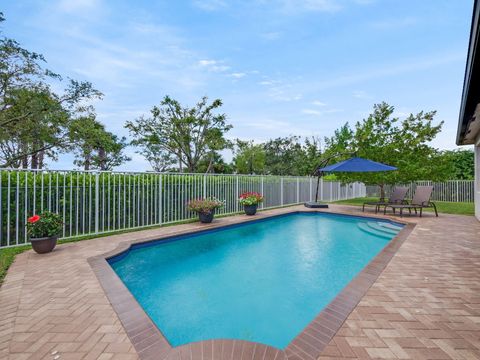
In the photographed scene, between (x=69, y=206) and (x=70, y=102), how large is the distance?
8640mm

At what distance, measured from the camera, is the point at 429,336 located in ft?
6.40

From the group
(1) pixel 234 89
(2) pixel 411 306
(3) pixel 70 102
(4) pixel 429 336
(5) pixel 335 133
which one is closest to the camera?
(4) pixel 429 336

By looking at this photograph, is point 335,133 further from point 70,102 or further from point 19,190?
point 19,190

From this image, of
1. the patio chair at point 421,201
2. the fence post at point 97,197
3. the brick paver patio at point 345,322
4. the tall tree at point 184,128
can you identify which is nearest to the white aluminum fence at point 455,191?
the patio chair at point 421,201

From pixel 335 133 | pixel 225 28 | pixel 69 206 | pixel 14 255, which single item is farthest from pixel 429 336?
pixel 335 133

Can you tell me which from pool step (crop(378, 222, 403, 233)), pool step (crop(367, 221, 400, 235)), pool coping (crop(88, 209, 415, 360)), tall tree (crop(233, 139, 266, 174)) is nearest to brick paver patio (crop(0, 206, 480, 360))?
pool coping (crop(88, 209, 415, 360))

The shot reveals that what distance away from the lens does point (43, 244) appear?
4340 mm

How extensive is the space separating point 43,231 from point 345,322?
5.44 meters

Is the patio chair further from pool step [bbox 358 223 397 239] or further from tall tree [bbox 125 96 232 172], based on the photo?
tall tree [bbox 125 96 232 172]

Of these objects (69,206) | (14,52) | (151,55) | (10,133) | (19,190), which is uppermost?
(151,55)

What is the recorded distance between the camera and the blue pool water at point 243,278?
2.71m

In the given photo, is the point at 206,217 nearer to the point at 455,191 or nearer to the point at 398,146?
the point at 398,146

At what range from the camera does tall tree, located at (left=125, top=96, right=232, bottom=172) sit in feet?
58.7

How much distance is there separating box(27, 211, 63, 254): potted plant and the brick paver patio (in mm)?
425
